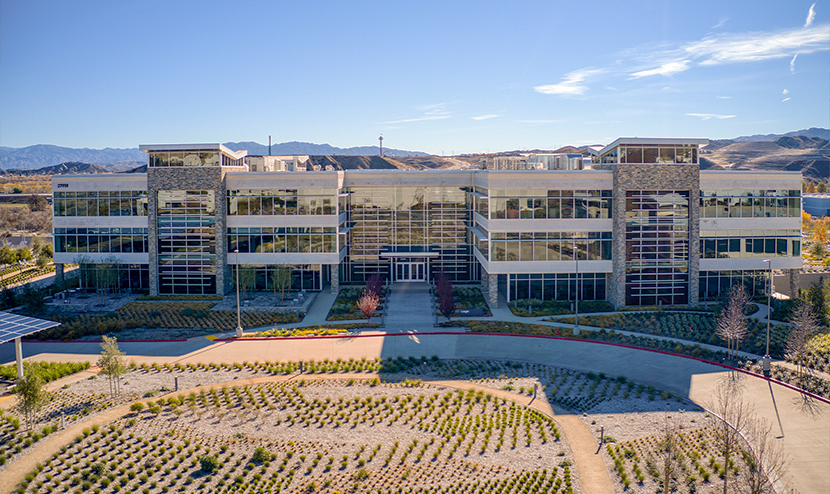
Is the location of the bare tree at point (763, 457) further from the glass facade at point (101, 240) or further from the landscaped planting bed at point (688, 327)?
the glass facade at point (101, 240)

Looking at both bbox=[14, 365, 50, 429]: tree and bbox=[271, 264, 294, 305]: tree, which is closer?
bbox=[14, 365, 50, 429]: tree

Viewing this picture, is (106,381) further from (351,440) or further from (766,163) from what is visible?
(766,163)

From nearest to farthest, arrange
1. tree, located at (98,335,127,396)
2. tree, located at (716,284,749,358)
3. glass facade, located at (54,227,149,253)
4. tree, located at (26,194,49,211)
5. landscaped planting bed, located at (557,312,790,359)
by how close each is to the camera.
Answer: tree, located at (98,335,127,396)
tree, located at (716,284,749,358)
landscaped planting bed, located at (557,312,790,359)
glass facade, located at (54,227,149,253)
tree, located at (26,194,49,211)

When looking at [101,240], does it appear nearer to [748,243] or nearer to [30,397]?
[30,397]

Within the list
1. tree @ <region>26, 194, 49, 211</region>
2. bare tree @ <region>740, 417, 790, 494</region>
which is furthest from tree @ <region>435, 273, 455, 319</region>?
tree @ <region>26, 194, 49, 211</region>

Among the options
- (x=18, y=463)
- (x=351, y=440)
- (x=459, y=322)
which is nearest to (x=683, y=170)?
(x=459, y=322)

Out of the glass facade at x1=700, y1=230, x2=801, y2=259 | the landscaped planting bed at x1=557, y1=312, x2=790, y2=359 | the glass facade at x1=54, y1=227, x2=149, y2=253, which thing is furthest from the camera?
the glass facade at x1=54, y1=227, x2=149, y2=253

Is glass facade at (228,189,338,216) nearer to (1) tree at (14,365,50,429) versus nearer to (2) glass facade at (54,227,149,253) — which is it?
(2) glass facade at (54,227,149,253)

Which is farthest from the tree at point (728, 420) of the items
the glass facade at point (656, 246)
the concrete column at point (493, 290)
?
the concrete column at point (493, 290)
